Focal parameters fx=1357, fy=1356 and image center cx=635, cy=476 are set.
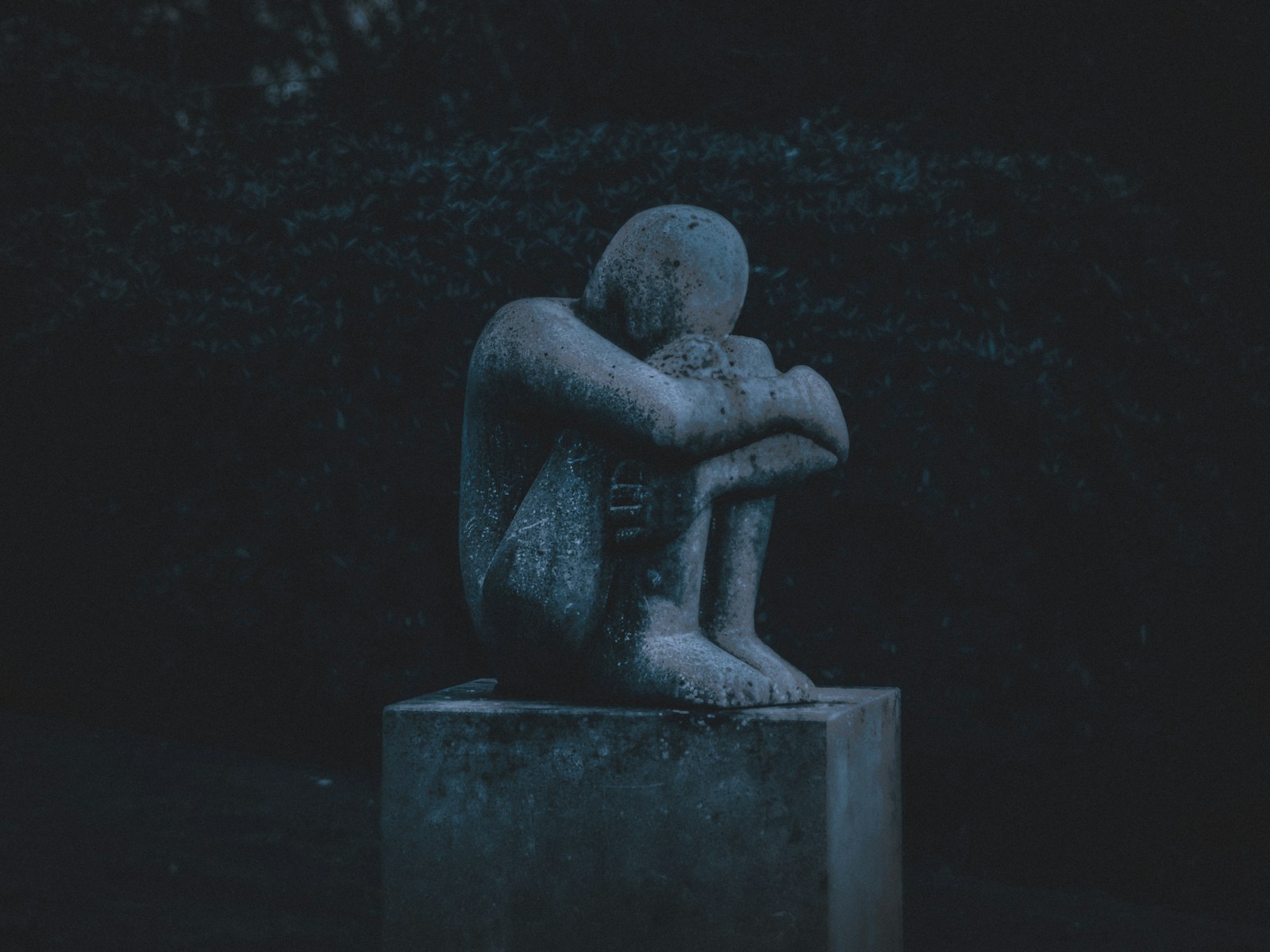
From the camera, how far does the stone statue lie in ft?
8.98

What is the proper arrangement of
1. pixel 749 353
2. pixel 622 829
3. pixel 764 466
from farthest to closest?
pixel 749 353 → pixel 764 466 → pixel 622 829

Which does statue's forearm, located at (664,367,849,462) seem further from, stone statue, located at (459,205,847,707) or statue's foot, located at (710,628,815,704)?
statue's foot, located at (710,628,815,704)

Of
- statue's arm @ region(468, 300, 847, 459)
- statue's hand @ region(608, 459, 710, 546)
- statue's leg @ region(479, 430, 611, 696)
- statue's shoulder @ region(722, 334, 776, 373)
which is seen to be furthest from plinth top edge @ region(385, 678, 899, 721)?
statue's shoulder @ region(722, 334, 776, 373)

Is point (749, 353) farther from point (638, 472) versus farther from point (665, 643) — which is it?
point (665, 643)

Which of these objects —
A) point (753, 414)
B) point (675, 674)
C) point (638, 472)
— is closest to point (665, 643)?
point (675, 674)

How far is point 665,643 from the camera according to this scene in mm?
2781

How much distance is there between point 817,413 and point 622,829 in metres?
0.95

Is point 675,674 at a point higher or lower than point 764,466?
lower

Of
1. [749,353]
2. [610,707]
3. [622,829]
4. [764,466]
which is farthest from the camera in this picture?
[749,353]

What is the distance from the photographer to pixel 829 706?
277 cm

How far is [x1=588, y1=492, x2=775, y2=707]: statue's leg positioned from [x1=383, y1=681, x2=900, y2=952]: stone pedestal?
0.05 meters

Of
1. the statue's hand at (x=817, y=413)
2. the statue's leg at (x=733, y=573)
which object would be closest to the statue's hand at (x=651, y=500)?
the statue's leg at (x=733, y=573)

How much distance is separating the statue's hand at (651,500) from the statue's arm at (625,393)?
0.07 metres

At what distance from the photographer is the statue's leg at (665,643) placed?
271cm
